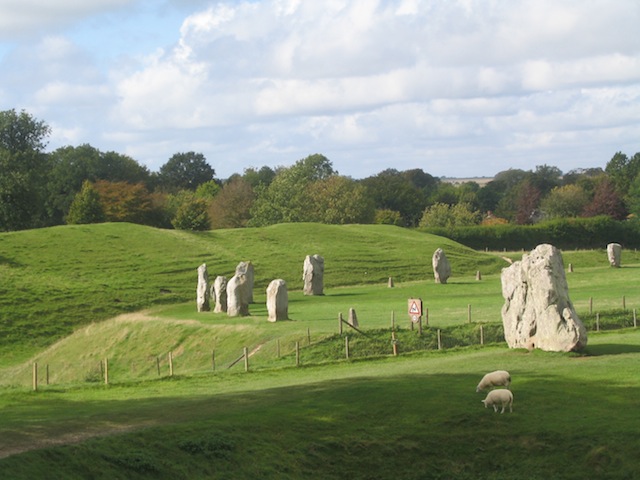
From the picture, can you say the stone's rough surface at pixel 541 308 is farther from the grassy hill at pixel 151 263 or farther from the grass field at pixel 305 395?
the grassy hill at pixel 151 263

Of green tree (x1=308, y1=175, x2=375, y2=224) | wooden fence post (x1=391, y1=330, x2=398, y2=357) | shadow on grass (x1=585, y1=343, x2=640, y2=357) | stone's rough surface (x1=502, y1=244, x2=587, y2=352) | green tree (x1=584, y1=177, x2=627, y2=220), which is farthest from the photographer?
green tree (x1=584, y1=177, x2=627, y2=220)

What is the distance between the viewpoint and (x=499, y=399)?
104 feet

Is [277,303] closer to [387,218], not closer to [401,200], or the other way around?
[387,218]

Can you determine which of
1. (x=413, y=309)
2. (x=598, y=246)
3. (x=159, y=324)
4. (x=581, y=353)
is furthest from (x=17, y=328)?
(x=598, y=246)

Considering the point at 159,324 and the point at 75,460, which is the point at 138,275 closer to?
the point at 159,324

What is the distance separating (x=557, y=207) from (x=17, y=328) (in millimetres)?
128075

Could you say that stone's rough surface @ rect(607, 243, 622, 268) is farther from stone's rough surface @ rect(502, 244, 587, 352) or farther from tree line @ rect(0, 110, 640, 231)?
stone's rough surface @ rect(502, 244, 587, 352)

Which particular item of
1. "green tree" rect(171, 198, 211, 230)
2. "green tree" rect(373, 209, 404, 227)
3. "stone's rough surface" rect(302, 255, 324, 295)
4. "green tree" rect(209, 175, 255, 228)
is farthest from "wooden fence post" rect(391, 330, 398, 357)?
"green tree" rect(209, 175, 255, 228)

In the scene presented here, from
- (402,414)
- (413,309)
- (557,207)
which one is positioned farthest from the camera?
Result: (557,207)

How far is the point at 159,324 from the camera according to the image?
6662 cm

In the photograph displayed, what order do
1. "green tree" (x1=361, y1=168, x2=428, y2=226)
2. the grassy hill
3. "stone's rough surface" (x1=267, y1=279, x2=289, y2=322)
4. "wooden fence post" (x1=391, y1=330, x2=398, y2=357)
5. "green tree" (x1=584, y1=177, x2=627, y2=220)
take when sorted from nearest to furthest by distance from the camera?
"wooden fence post" (x1=391, y1=330, x2=398, y2=357) → "stone's rough surface" (x1=267, y1=279, x2=289, y2=322) → the grassy hill → "green tree" (x1=584, y1=177, x2=627, y2=220) → "green tree" (x1=361, y1=168, x2=428, y2=226)

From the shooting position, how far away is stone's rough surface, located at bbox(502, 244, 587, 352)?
41656mm

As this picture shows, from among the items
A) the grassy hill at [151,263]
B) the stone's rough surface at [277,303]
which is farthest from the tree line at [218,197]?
the stone's rough surface at [277,303]

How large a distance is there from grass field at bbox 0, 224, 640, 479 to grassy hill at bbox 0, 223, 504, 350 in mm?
390
